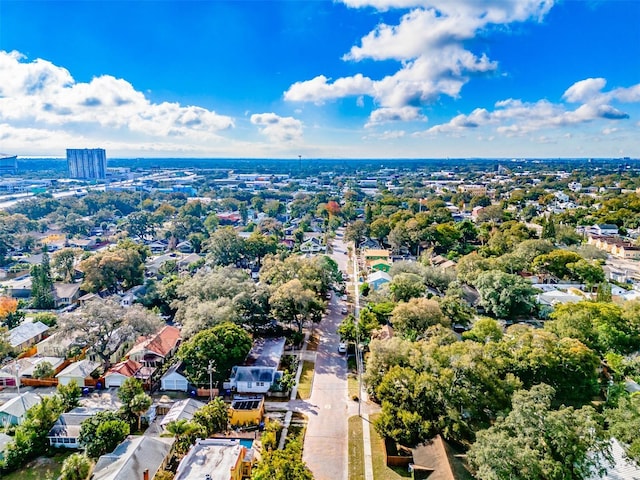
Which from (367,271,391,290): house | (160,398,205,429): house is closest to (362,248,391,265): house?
(367,271,391,290): house

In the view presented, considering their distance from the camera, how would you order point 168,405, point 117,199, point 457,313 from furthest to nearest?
point 117,199 < point 457,313 < point 168,405

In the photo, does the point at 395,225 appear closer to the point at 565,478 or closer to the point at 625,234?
the point at 625,234

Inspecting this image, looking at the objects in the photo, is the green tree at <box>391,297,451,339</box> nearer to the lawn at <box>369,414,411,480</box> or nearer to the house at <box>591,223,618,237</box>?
the lawn at <box>369,414,411,480</box>

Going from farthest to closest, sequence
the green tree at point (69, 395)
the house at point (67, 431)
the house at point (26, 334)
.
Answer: the house at point (26, 334)
the green tree at point (69, 395)
the house at point (67, 431)

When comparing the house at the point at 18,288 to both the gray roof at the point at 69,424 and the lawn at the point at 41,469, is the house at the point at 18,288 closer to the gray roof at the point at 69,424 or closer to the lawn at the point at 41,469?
the gray roof at the point at 69,424

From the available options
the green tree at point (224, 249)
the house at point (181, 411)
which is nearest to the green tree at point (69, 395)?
the house at point (181, 411)

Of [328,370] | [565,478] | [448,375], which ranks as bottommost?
[328,370]

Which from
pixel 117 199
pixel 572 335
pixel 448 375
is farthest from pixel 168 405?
pixel 117 199
